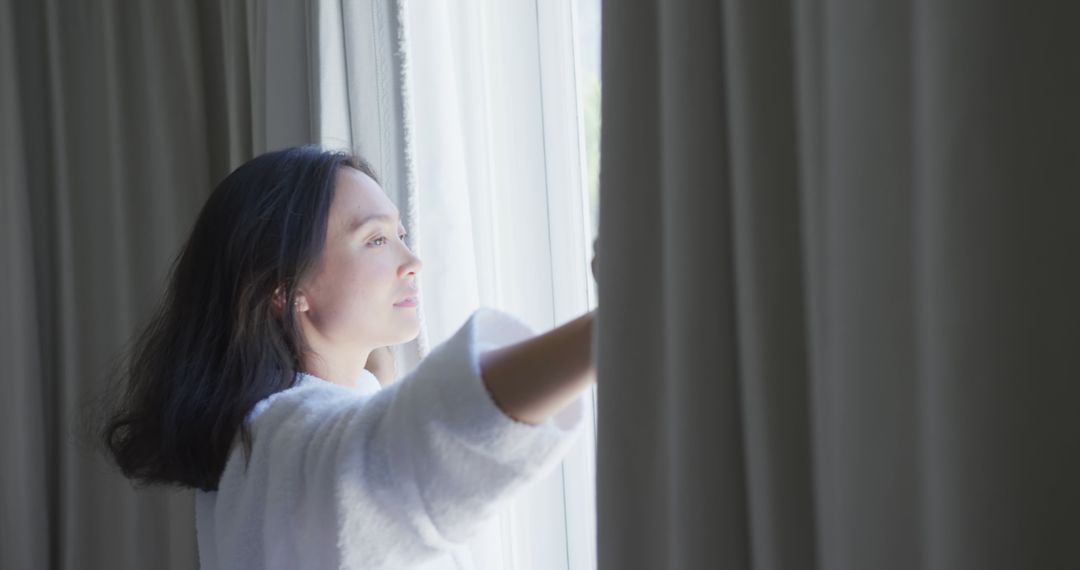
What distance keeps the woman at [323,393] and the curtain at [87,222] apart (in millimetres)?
662

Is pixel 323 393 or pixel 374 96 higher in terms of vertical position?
pixel 374 96

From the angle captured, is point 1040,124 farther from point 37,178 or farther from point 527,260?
point 37,178

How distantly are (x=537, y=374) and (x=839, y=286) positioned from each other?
0.97ft

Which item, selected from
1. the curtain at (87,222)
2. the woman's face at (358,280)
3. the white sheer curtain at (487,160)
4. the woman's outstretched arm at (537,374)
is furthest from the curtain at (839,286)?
the curtain at (87,222)

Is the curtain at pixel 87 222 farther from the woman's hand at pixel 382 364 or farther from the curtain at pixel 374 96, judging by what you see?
the woman's hand at pixel 382 364

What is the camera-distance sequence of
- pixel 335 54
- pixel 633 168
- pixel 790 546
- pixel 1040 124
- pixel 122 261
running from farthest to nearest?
pixel 122 261
pixel 335 54
pixel 633 168
pixel 790 546
pixel 1040 124

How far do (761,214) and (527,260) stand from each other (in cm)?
89

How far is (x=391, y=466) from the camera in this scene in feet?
3.19

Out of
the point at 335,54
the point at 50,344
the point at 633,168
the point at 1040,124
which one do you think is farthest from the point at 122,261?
the point at 1040,124

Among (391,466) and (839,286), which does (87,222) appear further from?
(839,286)

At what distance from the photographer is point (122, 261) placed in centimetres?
205

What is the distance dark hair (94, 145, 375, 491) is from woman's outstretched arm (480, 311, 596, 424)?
345 mm

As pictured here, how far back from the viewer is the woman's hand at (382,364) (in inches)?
60.3

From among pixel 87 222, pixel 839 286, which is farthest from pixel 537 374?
pixel 87 222
